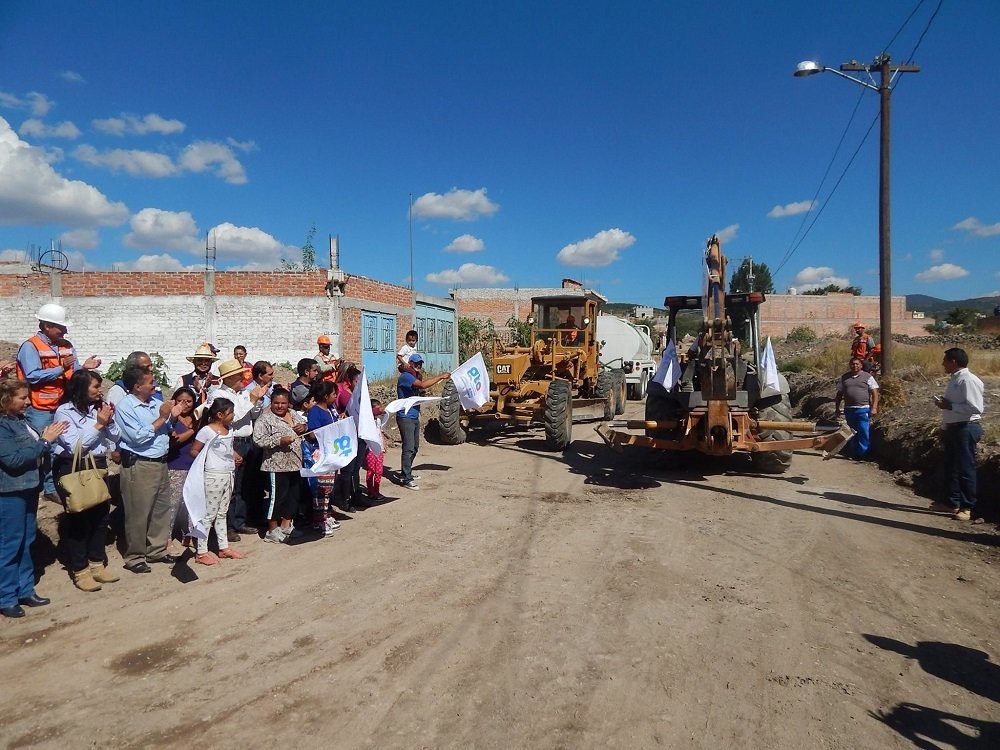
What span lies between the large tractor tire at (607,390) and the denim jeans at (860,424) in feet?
15.6

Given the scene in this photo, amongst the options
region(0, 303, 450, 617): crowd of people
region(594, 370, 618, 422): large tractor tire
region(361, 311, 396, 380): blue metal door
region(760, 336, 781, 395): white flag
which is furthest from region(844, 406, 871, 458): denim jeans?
region(361, 311, 396, 380): blue metal door

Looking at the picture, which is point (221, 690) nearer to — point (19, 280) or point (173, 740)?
point (173, 740)

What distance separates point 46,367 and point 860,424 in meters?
10.3

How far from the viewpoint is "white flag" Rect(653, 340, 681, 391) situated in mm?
8453

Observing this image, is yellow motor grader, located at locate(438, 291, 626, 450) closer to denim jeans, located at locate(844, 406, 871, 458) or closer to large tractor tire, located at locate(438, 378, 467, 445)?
large tractor tire, located at locate(438, 378, 467, 445)

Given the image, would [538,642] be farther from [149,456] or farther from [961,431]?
[961,431]

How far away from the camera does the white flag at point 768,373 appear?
27.7ft

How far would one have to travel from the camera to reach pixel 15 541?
430cm

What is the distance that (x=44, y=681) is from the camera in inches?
137

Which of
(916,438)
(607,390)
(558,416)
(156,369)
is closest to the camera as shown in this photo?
(916,438)

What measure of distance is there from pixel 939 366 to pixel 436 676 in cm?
1577

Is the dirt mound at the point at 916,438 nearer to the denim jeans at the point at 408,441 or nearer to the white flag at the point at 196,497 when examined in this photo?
the denim jeans at the point at 408,441

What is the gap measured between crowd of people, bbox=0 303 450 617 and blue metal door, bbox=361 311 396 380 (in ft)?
34.5

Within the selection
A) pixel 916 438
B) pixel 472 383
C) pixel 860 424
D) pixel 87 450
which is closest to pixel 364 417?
pixel 87 450
